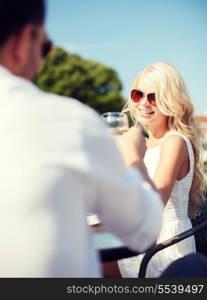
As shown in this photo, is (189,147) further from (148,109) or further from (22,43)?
(22,43)

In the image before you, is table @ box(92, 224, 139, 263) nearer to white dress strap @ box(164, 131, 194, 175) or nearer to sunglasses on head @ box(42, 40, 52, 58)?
sunglasses on head @ box(42, 40, 52, 58)

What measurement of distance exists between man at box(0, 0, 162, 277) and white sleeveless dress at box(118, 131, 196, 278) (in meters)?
1.06

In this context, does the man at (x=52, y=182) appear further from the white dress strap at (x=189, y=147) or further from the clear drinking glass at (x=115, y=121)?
the white dress strap at (x=189, y=147)

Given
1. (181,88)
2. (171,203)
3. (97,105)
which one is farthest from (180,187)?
(97,105)

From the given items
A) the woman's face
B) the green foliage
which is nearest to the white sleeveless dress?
the woman's face

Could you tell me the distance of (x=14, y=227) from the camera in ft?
2.40

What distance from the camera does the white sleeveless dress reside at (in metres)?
1.84

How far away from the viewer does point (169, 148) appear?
1.90 metres

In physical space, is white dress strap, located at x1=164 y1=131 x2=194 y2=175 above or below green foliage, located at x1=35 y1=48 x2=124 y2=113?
above

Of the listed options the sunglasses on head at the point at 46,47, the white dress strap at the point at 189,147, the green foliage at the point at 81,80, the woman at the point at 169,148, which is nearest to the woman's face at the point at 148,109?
the woman at the point at 169,148

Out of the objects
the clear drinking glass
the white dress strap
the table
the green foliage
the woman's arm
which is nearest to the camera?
the table

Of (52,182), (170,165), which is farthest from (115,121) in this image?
(52,182)

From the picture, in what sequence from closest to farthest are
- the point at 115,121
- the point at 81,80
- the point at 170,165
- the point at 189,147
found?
the point at 115,121 → the point at 170,165 → the point at 189,147 → the point at 81,80

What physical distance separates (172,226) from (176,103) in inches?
20.8
